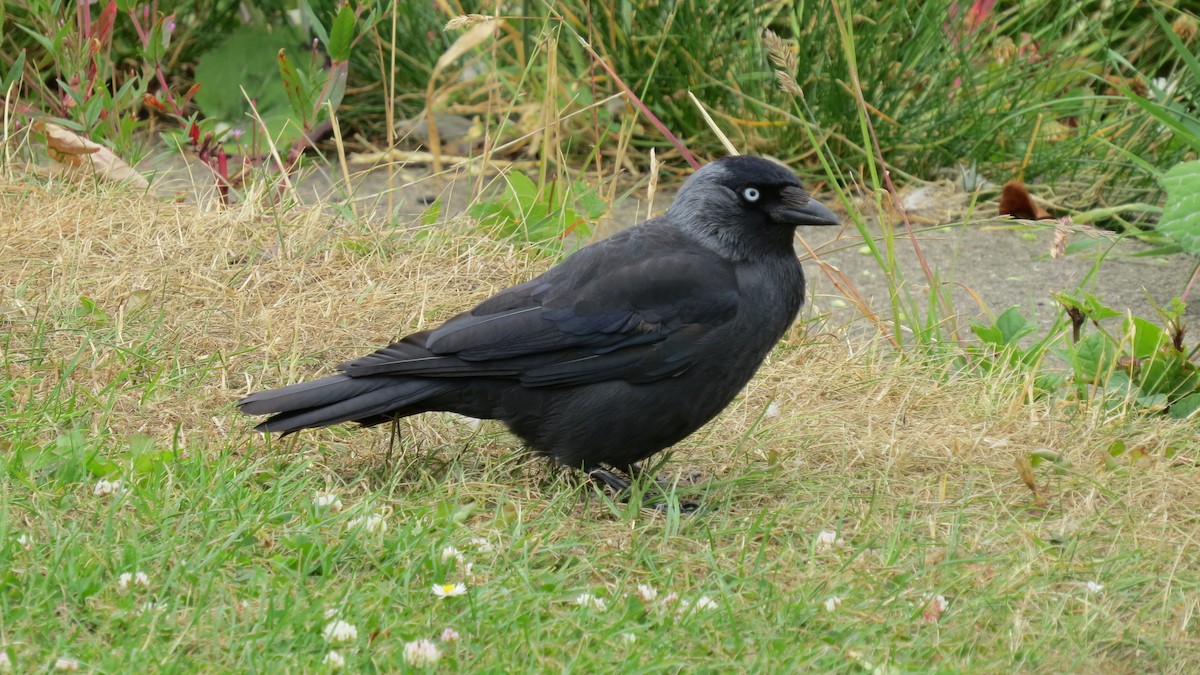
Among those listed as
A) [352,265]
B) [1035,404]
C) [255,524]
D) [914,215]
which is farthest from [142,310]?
[914,215]

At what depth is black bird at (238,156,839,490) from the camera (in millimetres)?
3455

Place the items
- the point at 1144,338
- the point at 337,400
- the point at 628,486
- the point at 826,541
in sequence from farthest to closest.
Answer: the point at 1144,338
the point at 628,486
the point at 337,400
the point at 826,541

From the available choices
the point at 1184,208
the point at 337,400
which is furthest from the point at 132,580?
the point at 1184,208

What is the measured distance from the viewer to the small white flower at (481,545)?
3.03m

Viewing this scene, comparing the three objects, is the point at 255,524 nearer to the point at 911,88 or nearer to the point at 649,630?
the point at 649,630

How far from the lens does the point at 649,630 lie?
2746mm

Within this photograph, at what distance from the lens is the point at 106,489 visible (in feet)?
10.2

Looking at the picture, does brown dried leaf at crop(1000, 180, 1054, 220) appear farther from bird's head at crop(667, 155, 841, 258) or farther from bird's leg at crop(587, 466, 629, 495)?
bird's leg at crop(587, 466, 629, 495)

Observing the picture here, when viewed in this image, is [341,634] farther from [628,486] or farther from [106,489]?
[628,486]

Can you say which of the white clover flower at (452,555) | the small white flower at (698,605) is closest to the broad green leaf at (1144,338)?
the small white flower at (698,605)

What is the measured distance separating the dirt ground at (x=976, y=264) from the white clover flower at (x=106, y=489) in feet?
6.49

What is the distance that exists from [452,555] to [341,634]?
0.38 metres

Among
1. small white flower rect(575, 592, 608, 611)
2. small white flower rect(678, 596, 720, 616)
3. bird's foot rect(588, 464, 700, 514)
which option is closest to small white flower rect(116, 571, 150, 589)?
small white flower rect(575, 592, 608, 611)

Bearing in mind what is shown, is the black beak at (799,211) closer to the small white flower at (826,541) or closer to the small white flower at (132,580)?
the small white flower at (826,541)
